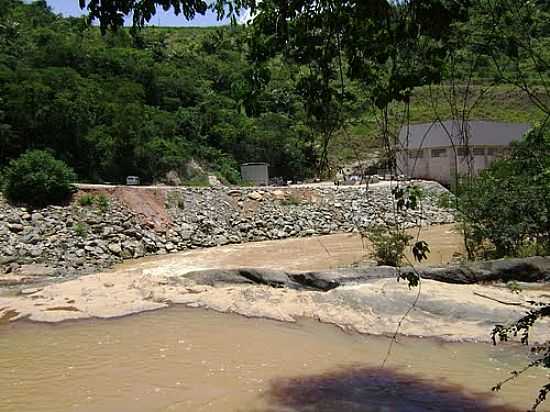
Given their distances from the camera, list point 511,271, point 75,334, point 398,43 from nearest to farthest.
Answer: point 398,43 < point 75,334 < point 511,271

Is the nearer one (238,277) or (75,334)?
(75,334)

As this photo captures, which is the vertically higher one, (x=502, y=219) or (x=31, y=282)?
(x=502, y=219)

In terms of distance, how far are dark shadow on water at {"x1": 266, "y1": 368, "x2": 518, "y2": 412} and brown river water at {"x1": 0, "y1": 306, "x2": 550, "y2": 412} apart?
1cm

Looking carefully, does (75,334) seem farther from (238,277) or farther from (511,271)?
(511,271)

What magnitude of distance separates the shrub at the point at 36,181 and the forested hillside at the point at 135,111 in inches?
203

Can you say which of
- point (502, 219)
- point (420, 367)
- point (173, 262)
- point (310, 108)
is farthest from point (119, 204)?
point (310, 108)

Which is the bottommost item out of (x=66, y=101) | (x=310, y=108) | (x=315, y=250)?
(x=315, y=250)

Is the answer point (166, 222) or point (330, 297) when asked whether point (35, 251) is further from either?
point (330, 297)

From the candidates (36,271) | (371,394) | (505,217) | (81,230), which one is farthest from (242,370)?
(81,230)

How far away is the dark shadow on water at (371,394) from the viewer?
6.02m

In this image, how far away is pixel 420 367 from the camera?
24.4 feet

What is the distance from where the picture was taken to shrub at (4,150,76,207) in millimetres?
19875

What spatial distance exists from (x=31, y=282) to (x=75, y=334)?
596 cm

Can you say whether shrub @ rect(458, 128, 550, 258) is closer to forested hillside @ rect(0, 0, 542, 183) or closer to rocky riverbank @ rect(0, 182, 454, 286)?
rocky riverbank @ rect(0, 182, 454, 286)
